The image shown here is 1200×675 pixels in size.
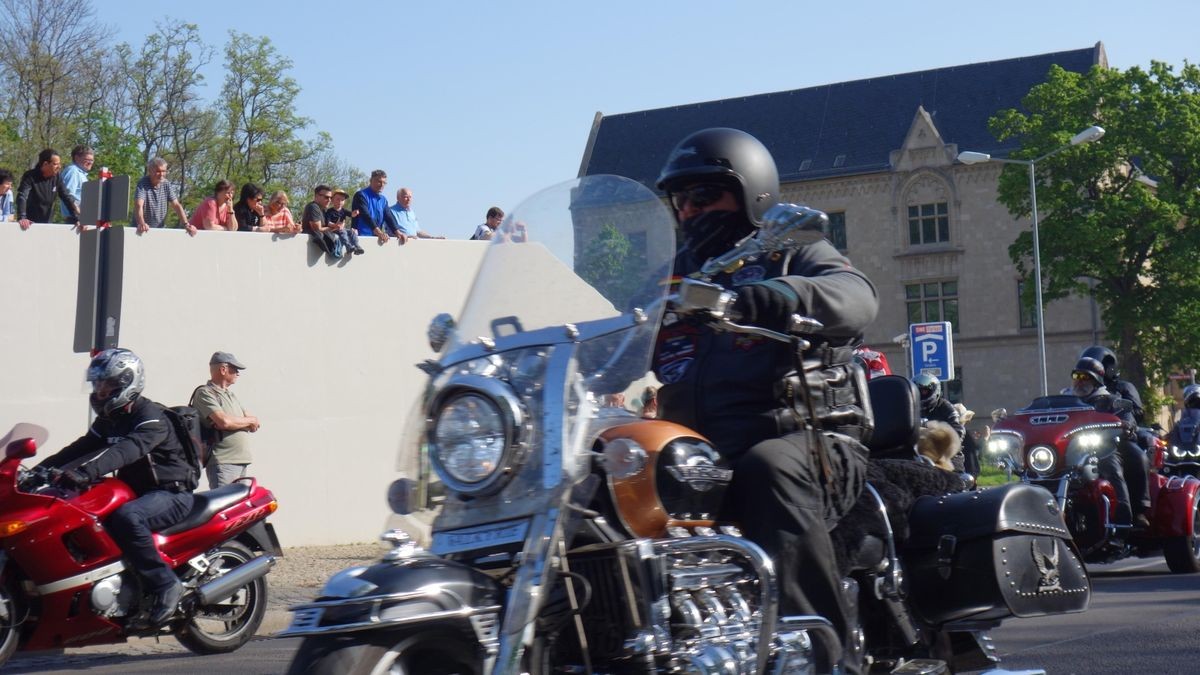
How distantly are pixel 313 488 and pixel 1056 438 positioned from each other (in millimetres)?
7877

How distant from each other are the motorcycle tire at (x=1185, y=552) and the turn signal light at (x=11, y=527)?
959 centimetres

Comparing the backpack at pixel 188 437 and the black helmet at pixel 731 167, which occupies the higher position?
the black helmet at pixel 731 167

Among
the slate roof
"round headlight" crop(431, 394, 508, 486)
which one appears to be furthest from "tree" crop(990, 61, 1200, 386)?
"round headlight" crop(431, 394, 508, 486)

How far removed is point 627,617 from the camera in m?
3.80

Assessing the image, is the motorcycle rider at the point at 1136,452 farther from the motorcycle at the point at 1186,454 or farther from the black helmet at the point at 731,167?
the black helmet at the point at 731,167

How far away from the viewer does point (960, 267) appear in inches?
2633

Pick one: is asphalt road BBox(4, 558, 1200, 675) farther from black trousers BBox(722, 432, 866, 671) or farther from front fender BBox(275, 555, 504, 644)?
front fender BBox(275, 555, 504, 644)

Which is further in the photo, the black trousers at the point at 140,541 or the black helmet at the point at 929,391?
the black helmet at the point at 929,391

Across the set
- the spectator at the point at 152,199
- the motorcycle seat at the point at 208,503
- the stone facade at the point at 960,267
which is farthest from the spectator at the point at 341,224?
the stone facade at the point at 960,267

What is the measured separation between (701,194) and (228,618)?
596cm

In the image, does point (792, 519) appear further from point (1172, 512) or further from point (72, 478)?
point (1172, 512)

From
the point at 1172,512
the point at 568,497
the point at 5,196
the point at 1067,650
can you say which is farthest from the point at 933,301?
the point at 568,497

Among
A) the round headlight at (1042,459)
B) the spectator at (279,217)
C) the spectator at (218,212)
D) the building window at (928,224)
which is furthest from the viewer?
the building window at (928,224)

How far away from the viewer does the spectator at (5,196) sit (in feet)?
48.3
